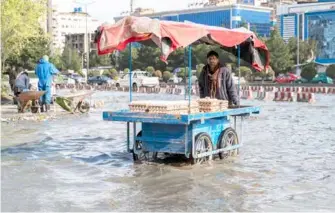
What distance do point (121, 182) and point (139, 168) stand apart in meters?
1.19

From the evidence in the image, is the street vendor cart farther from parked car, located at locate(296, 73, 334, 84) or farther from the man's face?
parked car, located at locate(296, 73, 334, 84)

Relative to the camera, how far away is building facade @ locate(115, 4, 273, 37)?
110 m

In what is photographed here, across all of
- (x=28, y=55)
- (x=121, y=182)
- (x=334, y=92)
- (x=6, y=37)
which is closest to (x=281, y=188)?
(x=121, y=182)

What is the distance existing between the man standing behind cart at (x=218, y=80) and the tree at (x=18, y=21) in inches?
574

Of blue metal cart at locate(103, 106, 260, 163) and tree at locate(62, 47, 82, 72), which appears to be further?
tree at locate(62, 47, 82, 72)

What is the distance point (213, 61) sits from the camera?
10.6 m

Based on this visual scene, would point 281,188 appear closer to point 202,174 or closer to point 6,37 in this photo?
point 202,174

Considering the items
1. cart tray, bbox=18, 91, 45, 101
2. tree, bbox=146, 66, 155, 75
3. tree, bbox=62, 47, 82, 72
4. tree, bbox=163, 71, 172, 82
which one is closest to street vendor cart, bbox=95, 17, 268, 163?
cart tray, bbox=18, 91, 45, 101

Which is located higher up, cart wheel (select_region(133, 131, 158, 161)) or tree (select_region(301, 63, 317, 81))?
tree (select_region(301, 63, 317, 81))

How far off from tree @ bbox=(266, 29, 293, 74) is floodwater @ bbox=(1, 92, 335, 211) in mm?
52243

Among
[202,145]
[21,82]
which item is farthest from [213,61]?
[21,82]

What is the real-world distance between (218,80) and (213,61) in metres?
0.36

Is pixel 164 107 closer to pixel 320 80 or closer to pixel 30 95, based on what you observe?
pixel 30 95

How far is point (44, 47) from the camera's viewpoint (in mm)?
32438
